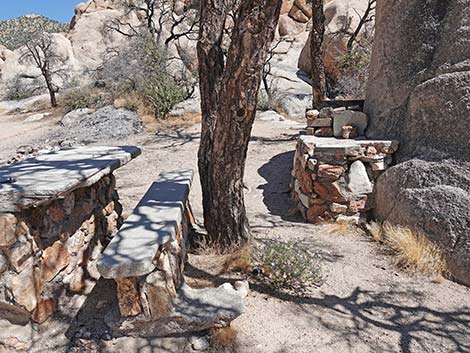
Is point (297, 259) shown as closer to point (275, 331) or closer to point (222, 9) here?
point (275, 331)

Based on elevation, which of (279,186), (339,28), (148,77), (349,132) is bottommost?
(279,186)

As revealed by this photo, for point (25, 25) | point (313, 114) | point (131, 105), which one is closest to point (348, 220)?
point (313, 114)

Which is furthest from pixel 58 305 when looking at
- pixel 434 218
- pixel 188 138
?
pixel 188 138

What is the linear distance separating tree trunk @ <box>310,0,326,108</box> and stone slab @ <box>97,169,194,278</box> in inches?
160

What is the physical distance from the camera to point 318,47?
612cm

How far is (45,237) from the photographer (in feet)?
6.79

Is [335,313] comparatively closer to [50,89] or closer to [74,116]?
[74,116]

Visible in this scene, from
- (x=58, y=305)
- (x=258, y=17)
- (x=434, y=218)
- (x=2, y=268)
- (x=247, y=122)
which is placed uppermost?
(x=258, y=17)

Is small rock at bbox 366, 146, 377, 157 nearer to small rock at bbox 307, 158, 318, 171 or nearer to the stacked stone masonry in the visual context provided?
the stacked stone masonry

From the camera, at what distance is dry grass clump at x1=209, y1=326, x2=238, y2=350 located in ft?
6.27

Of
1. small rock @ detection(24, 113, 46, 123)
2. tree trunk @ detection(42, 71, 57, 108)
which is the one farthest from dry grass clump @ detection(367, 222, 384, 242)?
tree trunk @ detection(42, 71, 57, 108)

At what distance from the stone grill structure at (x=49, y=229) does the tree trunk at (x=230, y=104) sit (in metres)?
0.78

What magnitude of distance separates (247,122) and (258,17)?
0.67m

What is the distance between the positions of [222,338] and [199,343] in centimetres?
13
